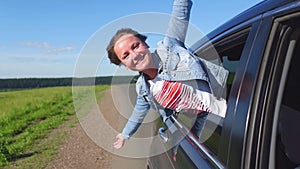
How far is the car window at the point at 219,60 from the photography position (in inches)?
88.4

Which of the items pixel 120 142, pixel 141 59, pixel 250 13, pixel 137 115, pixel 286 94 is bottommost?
pixel 120 142

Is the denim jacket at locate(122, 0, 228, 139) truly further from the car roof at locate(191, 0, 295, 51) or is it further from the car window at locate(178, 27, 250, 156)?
the car roof at locate(191, 0, 295, 51)

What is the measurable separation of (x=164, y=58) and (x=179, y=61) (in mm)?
86

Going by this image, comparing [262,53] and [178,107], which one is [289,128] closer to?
[262,53]

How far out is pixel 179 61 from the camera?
8.18ft

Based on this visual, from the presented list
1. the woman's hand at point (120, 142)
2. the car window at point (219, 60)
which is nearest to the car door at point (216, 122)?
the car window at point (219, 60)

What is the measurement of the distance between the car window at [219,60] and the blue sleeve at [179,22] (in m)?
0.23

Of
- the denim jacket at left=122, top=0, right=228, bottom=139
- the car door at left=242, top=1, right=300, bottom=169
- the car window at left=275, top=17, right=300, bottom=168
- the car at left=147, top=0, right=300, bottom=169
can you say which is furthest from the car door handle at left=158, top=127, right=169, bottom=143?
the car door at left=242, top=1, right=300, bottom=169

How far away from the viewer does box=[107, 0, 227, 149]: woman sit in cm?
244

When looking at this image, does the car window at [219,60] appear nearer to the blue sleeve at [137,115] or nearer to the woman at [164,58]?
the woman at [164,58]

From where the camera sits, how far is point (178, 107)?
2.49 meters

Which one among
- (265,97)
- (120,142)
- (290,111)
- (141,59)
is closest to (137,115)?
(120,142)

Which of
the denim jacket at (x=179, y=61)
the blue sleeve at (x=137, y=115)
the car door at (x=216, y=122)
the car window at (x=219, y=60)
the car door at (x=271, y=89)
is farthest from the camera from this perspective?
the blue sleeve at (x=137, y=115)

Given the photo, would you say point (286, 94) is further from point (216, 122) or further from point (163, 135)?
point (163, 135)
